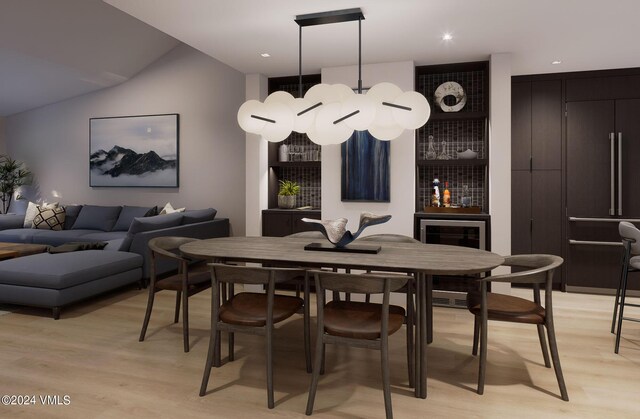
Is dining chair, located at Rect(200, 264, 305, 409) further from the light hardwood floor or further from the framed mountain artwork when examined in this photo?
the framed mountain artwork

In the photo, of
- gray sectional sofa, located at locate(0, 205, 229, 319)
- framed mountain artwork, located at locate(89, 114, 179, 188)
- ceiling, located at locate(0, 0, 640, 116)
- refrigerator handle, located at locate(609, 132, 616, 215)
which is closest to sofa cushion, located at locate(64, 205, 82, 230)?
gray sectional sofa, located at locate(0, 205, 229, 319)

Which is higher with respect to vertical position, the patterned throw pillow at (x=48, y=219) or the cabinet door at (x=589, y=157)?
the cabinet door at (x=589, y=157)

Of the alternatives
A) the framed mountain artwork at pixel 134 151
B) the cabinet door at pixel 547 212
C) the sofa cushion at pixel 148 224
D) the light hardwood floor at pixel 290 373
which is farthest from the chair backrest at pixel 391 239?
the framed mountain artwork at pixel 134 151

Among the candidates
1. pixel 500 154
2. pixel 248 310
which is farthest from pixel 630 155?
pixel 248 310

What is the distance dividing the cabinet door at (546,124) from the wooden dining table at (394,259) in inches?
99.3

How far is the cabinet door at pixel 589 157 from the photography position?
15.0 feet

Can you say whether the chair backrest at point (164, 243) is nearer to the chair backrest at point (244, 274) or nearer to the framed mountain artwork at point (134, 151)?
the chair backrest at point (244, 274)

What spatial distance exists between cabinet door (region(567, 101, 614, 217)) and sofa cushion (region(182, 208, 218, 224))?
4403mm

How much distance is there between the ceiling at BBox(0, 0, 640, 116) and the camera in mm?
3090

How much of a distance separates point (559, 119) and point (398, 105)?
2.93m

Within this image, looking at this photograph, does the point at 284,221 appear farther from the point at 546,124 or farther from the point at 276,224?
the point at 546,124

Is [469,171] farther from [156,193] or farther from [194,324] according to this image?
[156,193]

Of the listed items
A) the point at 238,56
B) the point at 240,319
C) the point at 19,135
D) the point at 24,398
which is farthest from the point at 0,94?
the point at 240,319

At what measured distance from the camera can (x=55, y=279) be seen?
3.66m
